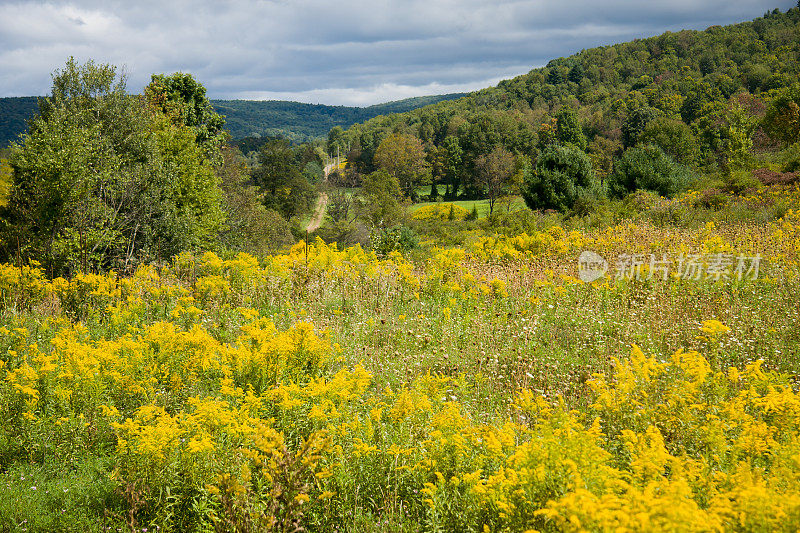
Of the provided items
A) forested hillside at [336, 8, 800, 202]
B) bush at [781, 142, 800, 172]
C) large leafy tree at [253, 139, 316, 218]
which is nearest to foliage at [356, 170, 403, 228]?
large leafy tree at [253, 139, 316, 218]

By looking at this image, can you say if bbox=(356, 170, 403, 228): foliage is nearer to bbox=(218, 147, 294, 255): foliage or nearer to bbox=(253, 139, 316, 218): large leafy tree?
bbox=(253, 139, 316, 218): large leafy tree

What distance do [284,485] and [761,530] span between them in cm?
→ 222

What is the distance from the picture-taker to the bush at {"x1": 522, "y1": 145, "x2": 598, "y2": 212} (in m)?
24.9

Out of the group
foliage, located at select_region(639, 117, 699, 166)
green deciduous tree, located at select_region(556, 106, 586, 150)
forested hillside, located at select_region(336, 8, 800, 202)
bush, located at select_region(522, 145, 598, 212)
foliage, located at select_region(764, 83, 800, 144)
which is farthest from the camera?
green deciduous tree, located at select_region(556, 106, 586, 150)

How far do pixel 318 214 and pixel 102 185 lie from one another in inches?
1677

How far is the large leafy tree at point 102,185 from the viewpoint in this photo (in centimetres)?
1261

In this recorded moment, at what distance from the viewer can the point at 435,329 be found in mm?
6535

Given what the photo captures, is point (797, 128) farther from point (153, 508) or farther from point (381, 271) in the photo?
point (153, 508)

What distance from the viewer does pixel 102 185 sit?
1518 cm

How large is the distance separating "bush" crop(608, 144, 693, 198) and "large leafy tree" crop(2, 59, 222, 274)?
Result: 1994 cm

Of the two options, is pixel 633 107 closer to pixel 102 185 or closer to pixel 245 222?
pixel 245 222

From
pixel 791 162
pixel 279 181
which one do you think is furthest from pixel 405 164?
pixel 791 162

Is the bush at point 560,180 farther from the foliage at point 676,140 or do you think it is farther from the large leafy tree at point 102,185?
the foliage at point 676,140

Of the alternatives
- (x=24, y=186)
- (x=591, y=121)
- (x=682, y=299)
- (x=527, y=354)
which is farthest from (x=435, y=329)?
(x=591, y=121)
